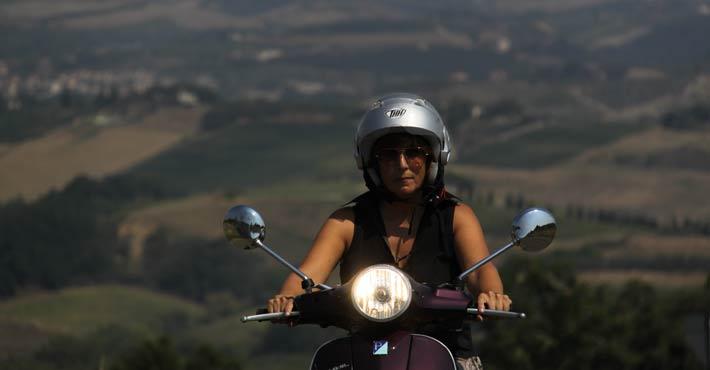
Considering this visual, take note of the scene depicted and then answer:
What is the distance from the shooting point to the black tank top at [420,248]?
9.95m

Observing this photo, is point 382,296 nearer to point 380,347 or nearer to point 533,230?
point 380,347

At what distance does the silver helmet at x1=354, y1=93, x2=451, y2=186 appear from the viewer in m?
9.84

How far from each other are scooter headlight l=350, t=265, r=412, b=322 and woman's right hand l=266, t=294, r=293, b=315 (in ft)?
2.01

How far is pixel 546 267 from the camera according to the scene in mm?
115375

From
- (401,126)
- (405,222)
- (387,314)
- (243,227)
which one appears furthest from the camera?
(405,222)

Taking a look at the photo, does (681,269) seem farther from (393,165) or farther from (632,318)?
(393,165)

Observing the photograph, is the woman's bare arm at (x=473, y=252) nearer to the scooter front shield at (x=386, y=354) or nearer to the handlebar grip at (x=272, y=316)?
the scooter front shield at (x=386, y=354)

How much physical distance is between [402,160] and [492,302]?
3.45ft

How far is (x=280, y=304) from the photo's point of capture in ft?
31.0

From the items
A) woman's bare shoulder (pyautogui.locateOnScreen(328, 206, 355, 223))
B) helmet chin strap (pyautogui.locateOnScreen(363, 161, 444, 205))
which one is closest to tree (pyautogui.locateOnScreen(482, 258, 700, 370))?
helmet chin strap (pyautogui.locateOnScreen(363, 161, 444, 205))

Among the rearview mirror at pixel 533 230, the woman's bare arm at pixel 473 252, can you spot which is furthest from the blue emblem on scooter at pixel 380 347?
the rearview mirror at pixel 533 230

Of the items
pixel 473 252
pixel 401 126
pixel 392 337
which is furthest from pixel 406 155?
pixel 392 337

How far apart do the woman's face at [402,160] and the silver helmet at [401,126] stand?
4 centimetres

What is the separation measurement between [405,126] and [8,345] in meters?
164
